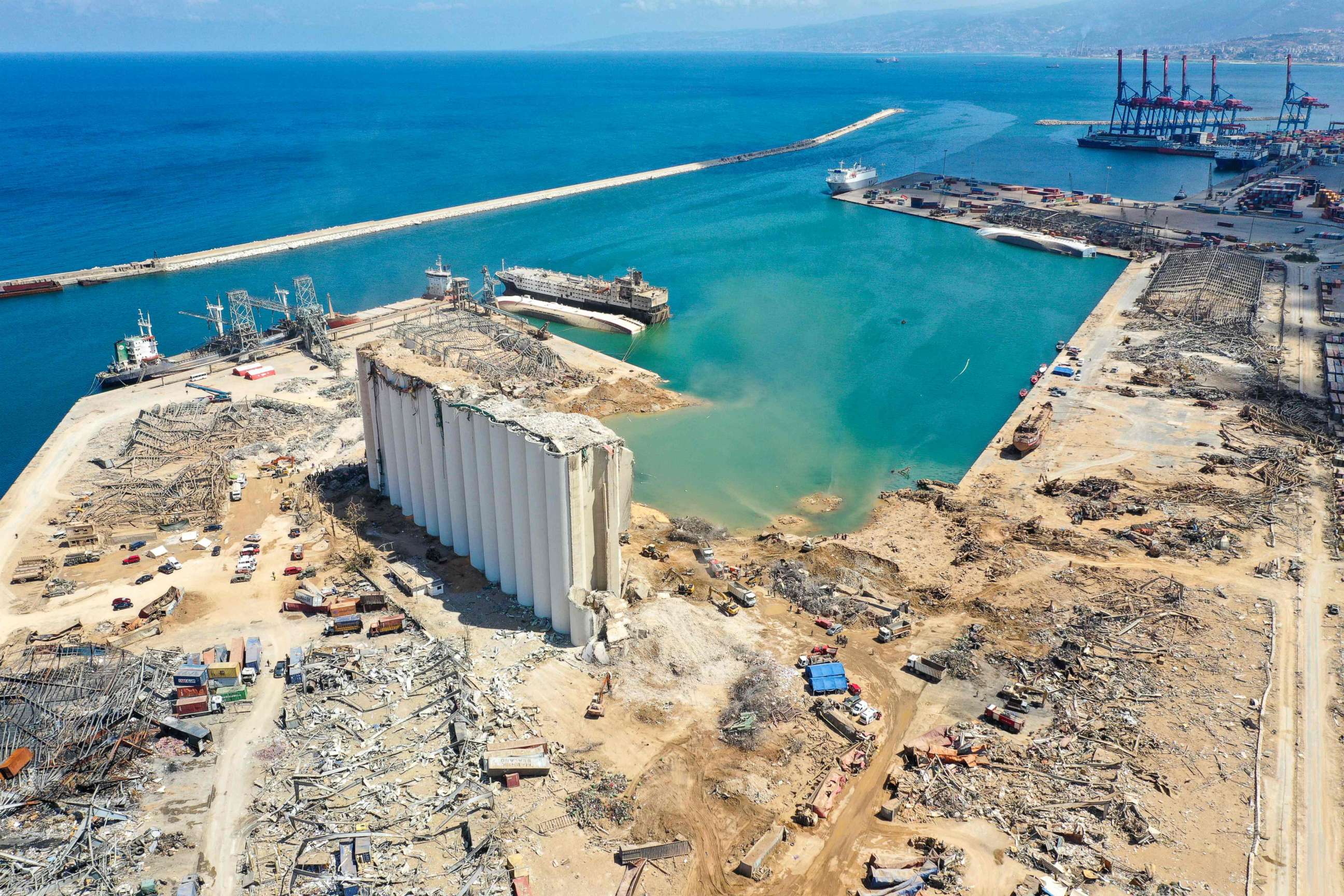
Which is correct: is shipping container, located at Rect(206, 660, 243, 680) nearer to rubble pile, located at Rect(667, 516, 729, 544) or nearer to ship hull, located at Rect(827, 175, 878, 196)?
rubble pile, located at Rect(667, 516, 729, 544)

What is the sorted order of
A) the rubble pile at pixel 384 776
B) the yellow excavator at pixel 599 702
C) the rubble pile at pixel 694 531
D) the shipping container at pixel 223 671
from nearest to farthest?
the rubble pile at pixel 384 776
the yellow excavator at pixel 599 702
the shipping container at pixel 223 671
the rubble pile at pixel 694 531

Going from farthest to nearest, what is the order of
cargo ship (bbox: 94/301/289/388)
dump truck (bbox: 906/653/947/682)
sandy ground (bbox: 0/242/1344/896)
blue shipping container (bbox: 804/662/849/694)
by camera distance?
cargo ship (bbox: 94/301/289/388), dump truck (bbox: 906/653/947/682), blue shipping container (bbox: 804/662/849/694), sandy ground (bbox: 0/242/1344/896)

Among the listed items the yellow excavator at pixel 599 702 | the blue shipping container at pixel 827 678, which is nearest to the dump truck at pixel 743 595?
the blue shipping container at pixel 827 678

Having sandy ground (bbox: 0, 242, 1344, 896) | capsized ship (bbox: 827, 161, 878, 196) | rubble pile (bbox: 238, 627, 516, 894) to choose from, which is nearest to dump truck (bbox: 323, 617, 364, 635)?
rubble pile (bbox: 238, 627, 516, 894)

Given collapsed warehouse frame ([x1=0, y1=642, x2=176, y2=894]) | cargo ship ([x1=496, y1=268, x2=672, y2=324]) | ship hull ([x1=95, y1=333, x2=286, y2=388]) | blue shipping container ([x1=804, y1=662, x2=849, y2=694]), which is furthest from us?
cargo ship ([x1=496, y1=268, x2=672, y2=324])

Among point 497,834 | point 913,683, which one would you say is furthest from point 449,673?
point 913,683

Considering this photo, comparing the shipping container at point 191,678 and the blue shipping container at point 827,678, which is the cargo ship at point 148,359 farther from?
the blue shipping container at point 827,678
